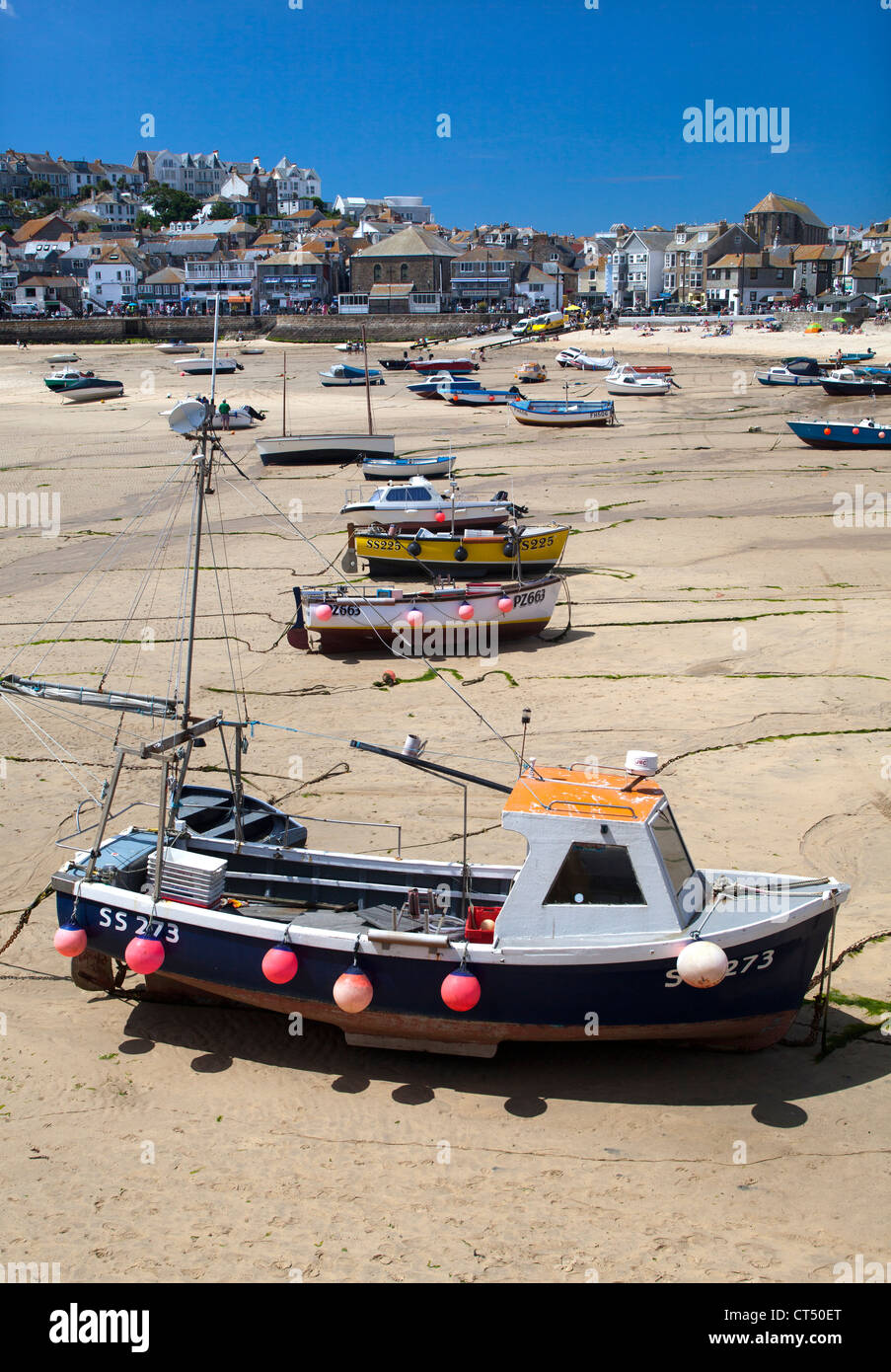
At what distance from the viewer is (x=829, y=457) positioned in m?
30.8

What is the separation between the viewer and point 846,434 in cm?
3148

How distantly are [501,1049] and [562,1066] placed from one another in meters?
0.46

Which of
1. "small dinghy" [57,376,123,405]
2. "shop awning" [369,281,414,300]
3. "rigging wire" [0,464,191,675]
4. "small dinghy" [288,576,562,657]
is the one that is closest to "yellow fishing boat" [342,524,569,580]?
"small dinghy" [288,576,562,657]

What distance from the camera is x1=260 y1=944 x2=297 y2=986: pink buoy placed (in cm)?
716

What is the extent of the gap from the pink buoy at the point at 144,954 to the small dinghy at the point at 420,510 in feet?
40.8

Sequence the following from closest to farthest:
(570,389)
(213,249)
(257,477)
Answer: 1. (257,477)
2. (570,389)
3. (213,249)

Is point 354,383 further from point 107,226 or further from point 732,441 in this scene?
point 107,226

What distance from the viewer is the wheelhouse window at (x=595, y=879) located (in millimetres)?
6996

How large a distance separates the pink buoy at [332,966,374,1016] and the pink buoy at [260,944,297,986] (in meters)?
0.35

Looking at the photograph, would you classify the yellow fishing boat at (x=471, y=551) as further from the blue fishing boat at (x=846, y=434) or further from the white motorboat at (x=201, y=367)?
the white motorboat at (x=201, y=367)

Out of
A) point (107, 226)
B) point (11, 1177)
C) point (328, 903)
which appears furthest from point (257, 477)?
point (107, 226)

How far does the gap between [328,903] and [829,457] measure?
2665 centimetres
